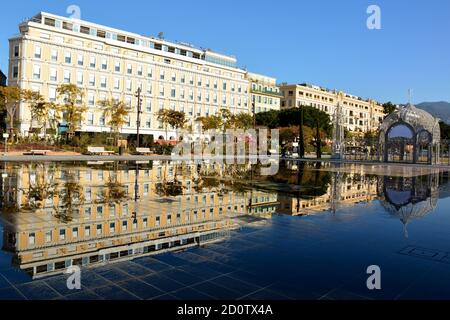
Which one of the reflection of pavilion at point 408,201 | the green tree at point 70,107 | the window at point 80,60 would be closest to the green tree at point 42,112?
the green tree at point 70,107

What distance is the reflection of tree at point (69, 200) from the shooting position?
10140 millimetres

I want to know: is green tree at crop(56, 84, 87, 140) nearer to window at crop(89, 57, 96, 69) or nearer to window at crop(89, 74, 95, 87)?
window at crop(89, 74, 95, 87)

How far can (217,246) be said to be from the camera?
25.2 ft

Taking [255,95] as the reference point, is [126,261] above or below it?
below

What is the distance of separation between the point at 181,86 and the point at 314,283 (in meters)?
69.5

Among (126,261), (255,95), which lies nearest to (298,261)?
(126,261)

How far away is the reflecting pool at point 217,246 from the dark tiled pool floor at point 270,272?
2cm

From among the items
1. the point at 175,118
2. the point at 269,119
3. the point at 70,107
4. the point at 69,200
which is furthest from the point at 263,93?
the point at 69,200

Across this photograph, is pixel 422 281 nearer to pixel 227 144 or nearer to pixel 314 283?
pixel 314 283

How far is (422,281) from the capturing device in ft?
19.1

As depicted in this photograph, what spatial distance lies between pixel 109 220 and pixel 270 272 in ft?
16.5

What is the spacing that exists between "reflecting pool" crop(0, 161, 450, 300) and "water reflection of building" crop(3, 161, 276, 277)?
3 cm
